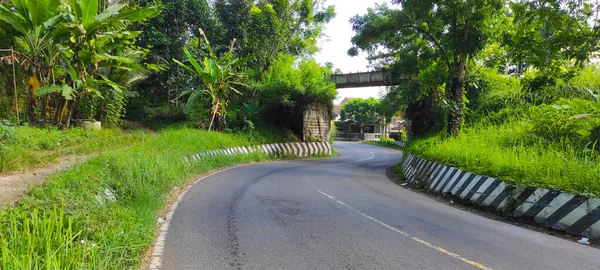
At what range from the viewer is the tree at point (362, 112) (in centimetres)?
6225

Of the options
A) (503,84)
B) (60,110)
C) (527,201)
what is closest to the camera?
(527,201)

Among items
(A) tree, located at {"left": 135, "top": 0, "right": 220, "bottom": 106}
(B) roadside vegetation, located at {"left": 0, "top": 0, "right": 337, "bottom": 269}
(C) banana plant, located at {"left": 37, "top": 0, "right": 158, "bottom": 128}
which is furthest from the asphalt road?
(A) tree, located at {"left": 135, "top": 0, "right": 220, "bottom": 106}

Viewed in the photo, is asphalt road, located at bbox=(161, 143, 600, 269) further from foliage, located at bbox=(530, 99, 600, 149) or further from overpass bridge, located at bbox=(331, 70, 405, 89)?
overpass bridge, located at bbox=(331, 70, 405, 89)

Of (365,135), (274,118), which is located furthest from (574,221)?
(365,135)

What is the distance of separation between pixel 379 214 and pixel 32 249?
518cm

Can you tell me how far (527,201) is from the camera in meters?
6.70

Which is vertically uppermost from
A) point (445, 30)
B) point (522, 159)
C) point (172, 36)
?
point (172, 36)

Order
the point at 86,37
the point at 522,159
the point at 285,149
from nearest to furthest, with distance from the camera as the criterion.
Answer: the point at 522,159
the point at 86,37
the point at 285,149

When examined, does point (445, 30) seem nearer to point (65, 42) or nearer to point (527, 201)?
point (527, 201)

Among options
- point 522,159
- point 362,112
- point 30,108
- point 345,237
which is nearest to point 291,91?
point 30,108

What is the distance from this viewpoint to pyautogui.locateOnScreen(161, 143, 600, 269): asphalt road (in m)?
4.23

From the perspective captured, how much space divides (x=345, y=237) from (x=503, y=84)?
14.2m

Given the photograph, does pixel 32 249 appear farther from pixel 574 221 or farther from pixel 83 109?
pixel 83 109

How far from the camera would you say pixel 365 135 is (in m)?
60.1
